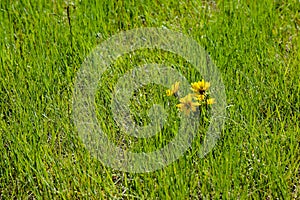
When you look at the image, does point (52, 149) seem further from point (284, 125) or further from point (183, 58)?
point (284, 125)

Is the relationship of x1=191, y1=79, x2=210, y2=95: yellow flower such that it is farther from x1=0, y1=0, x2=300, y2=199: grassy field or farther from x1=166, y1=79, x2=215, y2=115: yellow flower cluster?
x1=0, y1=0, x2=300, y2=199: grassy field

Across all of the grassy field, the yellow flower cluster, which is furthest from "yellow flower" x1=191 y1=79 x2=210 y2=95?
the grassy field

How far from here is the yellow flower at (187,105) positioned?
1963 mm

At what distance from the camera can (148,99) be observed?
82.8 inches

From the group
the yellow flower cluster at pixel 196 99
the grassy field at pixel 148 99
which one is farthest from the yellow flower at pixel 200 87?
the grassy field at pixel 148 99

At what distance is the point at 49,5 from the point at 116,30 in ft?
1.46

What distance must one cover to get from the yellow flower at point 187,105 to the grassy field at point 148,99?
1.9 inches

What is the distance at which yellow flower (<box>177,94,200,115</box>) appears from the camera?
1.96 metres

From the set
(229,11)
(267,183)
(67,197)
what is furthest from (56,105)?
(229,11)

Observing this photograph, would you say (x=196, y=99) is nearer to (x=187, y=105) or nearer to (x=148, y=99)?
(x=187, y=105)

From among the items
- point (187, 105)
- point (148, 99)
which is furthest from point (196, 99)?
point (148, 99)

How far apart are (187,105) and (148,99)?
198 mm

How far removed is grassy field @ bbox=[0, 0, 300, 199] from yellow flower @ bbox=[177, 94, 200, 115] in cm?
5

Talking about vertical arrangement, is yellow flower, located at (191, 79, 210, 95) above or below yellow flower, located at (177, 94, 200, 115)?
above
